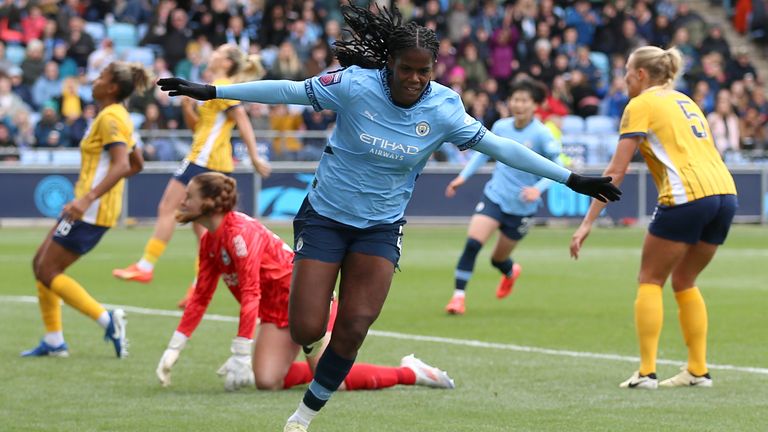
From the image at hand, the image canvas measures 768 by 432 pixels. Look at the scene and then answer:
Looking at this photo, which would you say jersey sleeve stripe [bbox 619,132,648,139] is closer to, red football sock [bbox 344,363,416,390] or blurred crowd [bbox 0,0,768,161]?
red football sock [bbox 344,363,416,390]

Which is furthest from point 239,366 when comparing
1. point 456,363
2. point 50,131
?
point 50,131

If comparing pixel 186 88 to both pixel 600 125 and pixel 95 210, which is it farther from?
pixel 600 125

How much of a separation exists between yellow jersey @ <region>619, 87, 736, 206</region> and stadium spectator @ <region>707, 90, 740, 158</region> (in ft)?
65.5

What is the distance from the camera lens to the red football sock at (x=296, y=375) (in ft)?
28.0

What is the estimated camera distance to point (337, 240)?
22.1ft

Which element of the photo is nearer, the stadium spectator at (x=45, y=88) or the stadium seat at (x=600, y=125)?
the stadium spectator at (x=45, y=88)

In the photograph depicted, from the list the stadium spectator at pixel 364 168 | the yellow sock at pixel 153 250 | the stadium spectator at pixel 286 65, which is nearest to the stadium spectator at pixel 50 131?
the stadium spectator at pixel 286 65

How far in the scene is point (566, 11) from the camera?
112 ft

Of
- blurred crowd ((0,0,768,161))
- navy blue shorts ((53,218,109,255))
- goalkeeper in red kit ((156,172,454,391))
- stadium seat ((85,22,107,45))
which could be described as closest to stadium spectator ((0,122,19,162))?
blurred crowd ((0,0,768,161))

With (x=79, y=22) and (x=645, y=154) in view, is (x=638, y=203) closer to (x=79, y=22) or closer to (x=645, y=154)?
(x=79, y=22)

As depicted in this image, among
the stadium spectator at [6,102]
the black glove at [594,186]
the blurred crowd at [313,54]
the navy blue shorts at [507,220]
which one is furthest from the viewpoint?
the blurred crowd at [313,54]

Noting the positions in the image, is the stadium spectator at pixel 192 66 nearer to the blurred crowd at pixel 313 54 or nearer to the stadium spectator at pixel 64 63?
the blurred crowd at pixel 313 54

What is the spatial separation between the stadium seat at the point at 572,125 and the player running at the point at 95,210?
1960 cm

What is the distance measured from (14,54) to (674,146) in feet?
69.7
